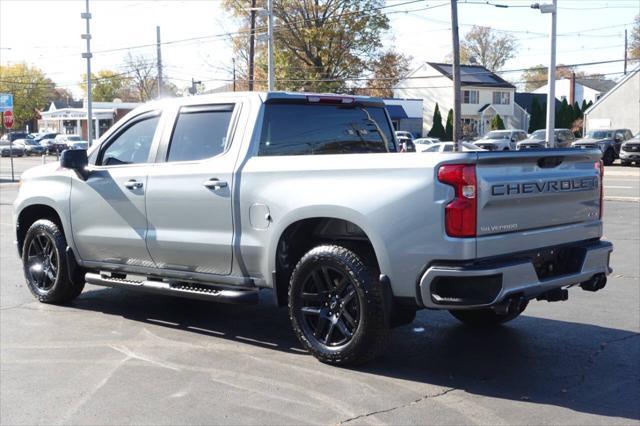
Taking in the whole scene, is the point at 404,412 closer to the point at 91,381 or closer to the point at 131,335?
the point at 91,381

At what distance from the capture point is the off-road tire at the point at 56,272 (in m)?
7.56

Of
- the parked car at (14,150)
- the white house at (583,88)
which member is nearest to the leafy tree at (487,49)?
the white house at (583,88)

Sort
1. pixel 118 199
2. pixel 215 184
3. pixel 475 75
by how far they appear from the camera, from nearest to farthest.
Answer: pixel 215 184
pixel 118 199
pixel 475 75

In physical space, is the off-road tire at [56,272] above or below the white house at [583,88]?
below

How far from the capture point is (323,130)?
6.59m

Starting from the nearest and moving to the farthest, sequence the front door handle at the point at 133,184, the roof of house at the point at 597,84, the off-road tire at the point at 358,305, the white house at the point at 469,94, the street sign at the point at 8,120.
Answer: the off-road tire at the point at 358,305 → the front door handle at the point at 133,184 → the street sign at the point at 8,120 → the white house at the point at 469,94 → the roof of house at the point at 597,84

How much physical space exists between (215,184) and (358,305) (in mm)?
1599

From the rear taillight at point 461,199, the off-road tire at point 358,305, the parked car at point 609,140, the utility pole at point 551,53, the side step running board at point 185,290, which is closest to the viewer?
the rear taillight at point 461,199

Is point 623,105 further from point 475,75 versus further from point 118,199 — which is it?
point 118,199

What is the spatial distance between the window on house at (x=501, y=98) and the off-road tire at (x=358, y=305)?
7645 cm

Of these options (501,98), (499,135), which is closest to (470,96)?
(501,98)

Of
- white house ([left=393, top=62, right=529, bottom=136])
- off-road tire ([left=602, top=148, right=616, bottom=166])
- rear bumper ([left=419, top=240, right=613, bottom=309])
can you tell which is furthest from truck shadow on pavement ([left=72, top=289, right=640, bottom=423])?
white house ([left=393, top=62, right=529, bottom=136])

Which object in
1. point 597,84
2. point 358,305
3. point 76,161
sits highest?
point 597,84

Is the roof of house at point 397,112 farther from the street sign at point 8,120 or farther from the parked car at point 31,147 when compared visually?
the street sign at point 8,120
